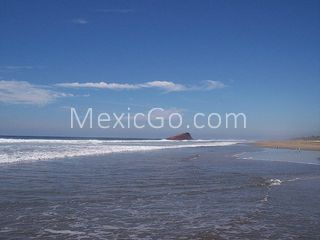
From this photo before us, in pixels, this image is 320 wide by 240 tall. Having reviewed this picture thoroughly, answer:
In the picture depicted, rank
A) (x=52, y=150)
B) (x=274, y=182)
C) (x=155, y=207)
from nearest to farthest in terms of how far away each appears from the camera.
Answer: (x=155, y=207) → (x=274, y=182) → (x=52, y=150)

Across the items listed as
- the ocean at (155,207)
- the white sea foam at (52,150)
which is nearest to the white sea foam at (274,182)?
the ocean at (155,207)

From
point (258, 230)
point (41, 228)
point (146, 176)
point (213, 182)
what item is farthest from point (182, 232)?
point (146, 176)

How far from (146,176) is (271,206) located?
7.34m

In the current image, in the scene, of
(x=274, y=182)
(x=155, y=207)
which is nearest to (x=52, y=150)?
(x=274, y=182)

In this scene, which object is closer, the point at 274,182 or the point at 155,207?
the point at 155,207

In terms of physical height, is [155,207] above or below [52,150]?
below

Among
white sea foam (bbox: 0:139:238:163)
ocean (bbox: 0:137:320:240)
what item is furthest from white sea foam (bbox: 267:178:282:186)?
white sea foam (bbox: 0:139:238:163)

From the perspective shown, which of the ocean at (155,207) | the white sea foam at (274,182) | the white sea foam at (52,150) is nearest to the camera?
the ocean at (155,207)

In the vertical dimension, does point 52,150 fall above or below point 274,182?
above

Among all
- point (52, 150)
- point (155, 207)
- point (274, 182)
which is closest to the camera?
point (155, 207)

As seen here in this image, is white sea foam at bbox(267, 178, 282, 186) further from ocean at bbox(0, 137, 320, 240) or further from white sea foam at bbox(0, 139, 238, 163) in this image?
white sea foam at bbox(0, 139, 238, 163)

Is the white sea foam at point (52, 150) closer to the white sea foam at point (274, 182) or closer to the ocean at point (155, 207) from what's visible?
the ocean at point (155, 207)

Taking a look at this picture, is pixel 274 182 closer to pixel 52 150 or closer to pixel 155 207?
pixel 155 207

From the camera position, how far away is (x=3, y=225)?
8227 mm
